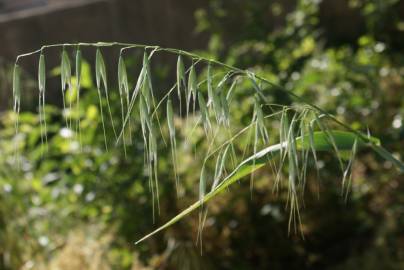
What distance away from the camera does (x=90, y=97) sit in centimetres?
328

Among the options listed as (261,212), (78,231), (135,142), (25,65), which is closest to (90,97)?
(135,142)

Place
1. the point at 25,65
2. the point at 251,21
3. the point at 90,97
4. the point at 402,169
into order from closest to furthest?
the point at 402,169, the point at 90,97, the point at 251,21, the point at 25,65

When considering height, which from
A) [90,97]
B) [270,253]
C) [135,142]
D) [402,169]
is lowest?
[270,253]

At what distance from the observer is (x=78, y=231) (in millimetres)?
3551

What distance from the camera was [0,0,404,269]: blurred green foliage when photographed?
3.30 m

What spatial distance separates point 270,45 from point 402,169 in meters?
2.44

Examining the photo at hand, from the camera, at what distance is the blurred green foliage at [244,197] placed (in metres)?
3.30

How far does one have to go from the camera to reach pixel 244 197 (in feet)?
11.4

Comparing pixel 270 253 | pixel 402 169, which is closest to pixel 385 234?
pixel 270 253

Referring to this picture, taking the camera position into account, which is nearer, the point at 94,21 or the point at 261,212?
the point at 261,212

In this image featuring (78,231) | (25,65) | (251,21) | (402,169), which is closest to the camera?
(402,169)

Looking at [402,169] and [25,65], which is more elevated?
[402,169]

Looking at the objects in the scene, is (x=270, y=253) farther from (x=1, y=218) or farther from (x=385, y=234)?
(x=1, y=218)

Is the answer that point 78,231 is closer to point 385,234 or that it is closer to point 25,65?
point 385,234
